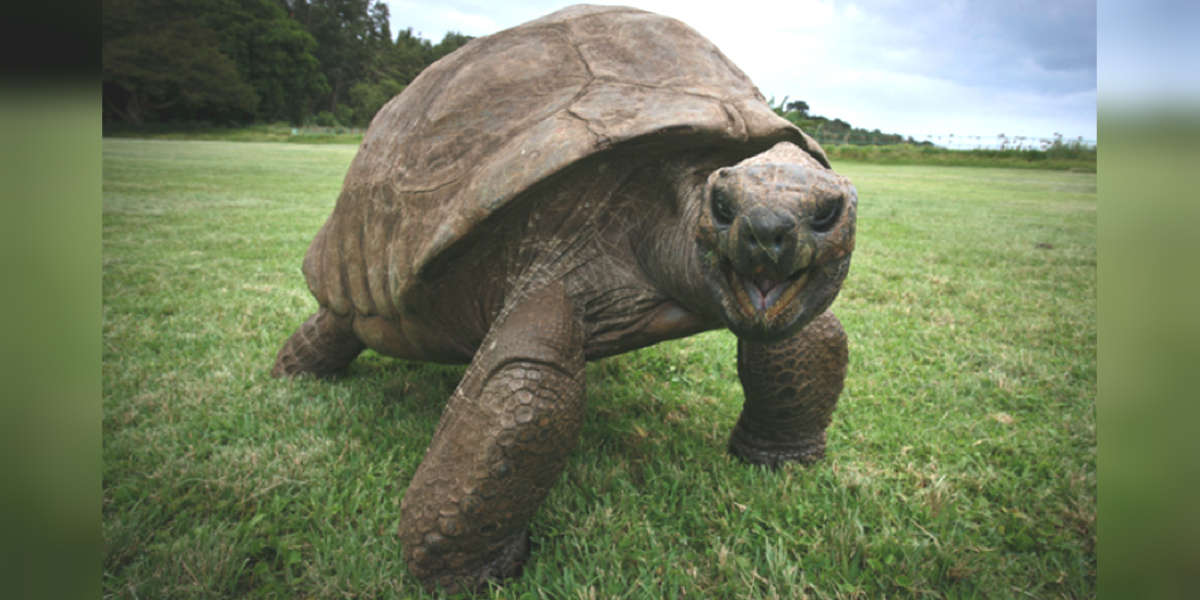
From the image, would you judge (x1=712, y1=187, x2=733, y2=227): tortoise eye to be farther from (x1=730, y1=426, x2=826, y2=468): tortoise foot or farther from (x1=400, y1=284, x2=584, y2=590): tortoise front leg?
(x1=730, y1=426, x2=826, y2=468): tortoise foot

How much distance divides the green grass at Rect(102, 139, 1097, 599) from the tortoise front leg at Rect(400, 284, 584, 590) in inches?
5.3

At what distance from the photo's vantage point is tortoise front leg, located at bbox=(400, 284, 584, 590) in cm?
181

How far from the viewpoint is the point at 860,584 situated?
1849 millimetres

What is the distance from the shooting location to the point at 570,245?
206 centimetres

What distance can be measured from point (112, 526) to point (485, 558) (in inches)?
49.4

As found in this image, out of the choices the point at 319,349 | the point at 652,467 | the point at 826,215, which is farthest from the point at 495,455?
the point at 319,349

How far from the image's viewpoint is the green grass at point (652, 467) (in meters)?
1.90

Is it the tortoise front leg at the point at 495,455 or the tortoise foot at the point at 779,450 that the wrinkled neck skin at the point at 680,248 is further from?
the tortoise foot at the point at 779,450

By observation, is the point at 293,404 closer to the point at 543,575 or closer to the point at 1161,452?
the point at 543,575

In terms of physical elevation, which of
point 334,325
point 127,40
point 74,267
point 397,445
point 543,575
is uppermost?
point 127,40

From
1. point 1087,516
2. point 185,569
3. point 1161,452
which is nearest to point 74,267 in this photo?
point 1161,452

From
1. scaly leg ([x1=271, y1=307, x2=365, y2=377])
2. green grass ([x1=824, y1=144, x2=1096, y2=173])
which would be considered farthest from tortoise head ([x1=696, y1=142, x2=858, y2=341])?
green grass ([x1=824, y1=144, x2=1096, y2=173])

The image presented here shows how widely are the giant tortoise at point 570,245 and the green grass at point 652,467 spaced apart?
0.99 ft

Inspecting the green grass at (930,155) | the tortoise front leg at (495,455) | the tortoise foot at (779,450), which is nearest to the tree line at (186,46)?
the tortoise front leg at (495,455)
